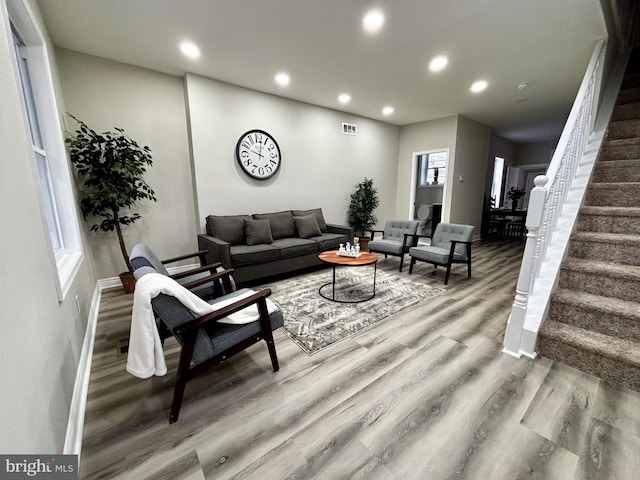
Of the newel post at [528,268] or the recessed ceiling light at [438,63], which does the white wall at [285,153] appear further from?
the newel post at [528,268]

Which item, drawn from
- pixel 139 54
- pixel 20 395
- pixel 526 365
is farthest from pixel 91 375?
pixel 139 54

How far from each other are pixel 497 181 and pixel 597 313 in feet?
24.3

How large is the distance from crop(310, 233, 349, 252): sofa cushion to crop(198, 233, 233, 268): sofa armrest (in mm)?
1379

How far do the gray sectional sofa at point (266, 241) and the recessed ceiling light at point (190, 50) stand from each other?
1.88 metres

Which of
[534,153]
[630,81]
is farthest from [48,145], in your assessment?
[534,153]

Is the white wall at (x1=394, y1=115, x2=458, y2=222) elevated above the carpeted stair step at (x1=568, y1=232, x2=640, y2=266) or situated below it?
above

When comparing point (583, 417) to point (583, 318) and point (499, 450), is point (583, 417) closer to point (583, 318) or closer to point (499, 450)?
point (499, 450)

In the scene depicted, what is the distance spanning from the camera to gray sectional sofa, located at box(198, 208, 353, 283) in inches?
130

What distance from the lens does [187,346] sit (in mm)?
1421

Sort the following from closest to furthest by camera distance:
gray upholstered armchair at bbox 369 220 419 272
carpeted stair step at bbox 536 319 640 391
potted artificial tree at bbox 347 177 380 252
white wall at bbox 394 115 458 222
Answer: carpeted stair step at bbox 536 319 640 391
gray upholstered armchair at bbox 369 220 419 272
white wall at bbox 394 115 458 222
potted artificial tree at bbox 347 177 380 252

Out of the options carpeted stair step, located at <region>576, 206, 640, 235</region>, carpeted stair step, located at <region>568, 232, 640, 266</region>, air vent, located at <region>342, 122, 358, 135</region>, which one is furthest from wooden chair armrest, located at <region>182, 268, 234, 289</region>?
air vent, located at <region>342, 122, 358, 135</region>

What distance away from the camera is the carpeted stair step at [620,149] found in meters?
2.74

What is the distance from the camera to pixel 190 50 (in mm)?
2891

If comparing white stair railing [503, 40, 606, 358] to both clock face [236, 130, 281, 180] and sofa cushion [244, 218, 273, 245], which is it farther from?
clock face [236, 130, 281, 180]
